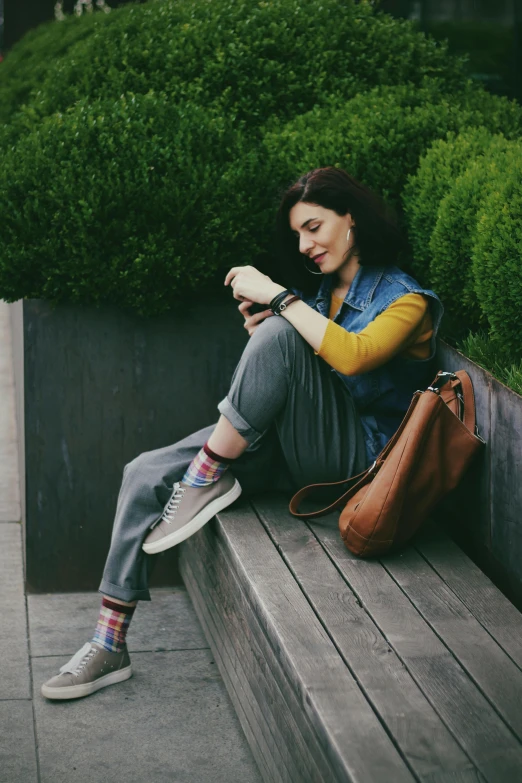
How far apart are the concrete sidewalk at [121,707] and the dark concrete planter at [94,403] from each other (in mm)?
231

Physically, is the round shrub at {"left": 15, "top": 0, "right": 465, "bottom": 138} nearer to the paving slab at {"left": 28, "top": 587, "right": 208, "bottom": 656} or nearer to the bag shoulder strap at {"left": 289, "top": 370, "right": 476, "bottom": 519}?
the bag shoulder strap at {"left": 289, "top": 370, "right": 476, "bottom": 519}

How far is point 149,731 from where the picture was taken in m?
3.19

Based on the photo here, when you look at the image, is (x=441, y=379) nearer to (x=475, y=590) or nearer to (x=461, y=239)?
(x=461, y=239)

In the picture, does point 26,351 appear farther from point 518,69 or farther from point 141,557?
point 518,69

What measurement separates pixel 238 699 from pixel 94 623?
0.90 meters

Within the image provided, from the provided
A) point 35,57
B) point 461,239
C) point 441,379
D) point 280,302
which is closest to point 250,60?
point 461,239

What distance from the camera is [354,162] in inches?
154

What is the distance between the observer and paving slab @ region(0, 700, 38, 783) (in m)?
2.94

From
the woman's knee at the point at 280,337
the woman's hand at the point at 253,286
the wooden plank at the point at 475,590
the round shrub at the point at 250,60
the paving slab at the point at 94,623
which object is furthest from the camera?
the round shrub at the point at 250,60

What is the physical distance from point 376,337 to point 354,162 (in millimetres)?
1046

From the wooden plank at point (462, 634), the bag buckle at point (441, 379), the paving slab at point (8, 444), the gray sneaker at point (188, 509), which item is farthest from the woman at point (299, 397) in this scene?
the paving slab at point (8, 444)

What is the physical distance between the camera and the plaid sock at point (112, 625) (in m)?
3.40

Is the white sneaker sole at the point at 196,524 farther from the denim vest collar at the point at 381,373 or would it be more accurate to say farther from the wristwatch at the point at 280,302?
the wristwatch at the point at 280,302

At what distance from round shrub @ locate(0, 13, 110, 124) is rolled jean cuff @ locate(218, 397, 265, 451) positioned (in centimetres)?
303
